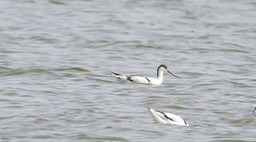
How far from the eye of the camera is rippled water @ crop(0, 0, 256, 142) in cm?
1261

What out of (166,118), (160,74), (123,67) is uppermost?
(123,67)

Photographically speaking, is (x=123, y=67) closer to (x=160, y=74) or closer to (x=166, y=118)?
(x=160, y=74)

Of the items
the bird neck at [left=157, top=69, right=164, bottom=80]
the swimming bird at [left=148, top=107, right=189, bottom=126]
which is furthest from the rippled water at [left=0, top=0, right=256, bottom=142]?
the bird neck at [left=157, top=69, right=164, bottom=80]

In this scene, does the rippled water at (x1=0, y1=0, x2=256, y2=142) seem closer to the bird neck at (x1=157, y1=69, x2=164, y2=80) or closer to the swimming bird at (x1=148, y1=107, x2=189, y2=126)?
the swimming bird at (x1=148, y1=107, x2=189, y2=126)

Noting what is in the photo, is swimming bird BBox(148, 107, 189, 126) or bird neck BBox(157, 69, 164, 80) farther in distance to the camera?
bird neck BBox(157, 69, 164, 80)

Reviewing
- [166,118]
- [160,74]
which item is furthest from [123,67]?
[166,118]

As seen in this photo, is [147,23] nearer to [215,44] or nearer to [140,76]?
[215,44]

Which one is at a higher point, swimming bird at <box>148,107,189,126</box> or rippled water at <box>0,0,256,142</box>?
→ rippled water at <box>0,0,256,142</box>

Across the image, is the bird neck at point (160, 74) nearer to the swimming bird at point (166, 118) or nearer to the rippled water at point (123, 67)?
the rippled water at point (123, 67)

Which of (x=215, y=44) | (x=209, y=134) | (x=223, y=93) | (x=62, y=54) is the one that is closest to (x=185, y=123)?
(x=209, y=134)

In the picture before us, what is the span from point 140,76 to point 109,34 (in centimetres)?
554

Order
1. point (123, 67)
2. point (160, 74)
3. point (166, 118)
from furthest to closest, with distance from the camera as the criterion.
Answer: point (123, 67) < point (160, 74) < point (166, 118)

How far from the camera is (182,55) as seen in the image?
64.4ft

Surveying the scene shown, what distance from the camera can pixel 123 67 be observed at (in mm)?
18078
